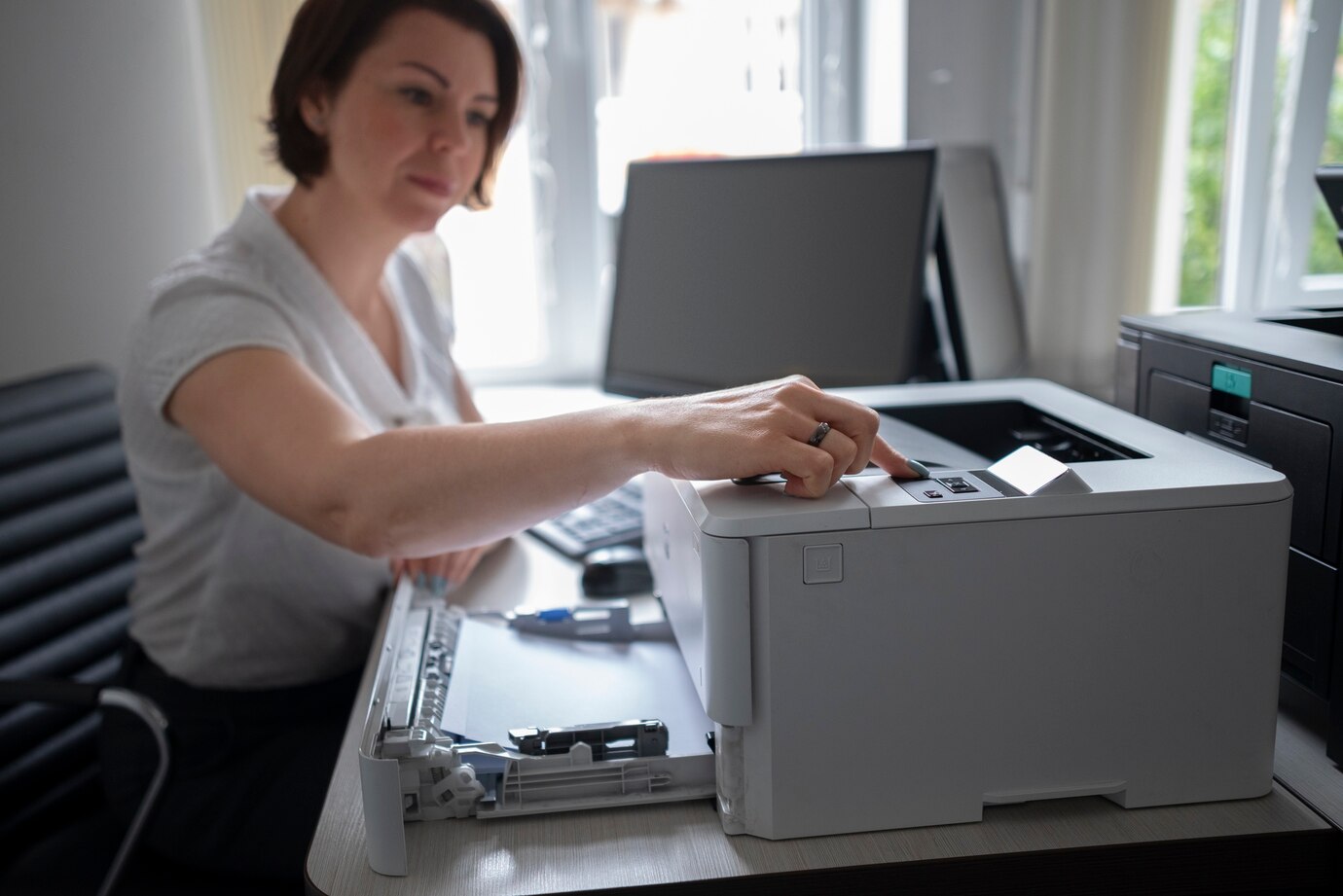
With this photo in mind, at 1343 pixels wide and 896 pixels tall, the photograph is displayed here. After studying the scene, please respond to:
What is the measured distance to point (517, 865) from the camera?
0.73 meters

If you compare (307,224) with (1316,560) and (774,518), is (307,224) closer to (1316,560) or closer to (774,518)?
(774,518)

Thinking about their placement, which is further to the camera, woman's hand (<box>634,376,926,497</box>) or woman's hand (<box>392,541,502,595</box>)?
woman's hand (<box>392,541,502,595</box>)

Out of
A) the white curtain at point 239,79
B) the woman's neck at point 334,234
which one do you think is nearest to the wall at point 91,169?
the white curtain at point 239,79

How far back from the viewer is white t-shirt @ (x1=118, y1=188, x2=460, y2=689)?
1222 mm

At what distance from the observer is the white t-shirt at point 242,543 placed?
4.01 ft

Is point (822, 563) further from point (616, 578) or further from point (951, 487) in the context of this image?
point (616, 578)

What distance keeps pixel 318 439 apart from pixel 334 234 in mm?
488

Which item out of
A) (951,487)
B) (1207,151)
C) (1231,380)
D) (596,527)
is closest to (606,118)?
(596,527)

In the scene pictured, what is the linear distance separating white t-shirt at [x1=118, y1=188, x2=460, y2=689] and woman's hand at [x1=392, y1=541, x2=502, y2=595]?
4cm

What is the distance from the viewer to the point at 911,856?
0.72m

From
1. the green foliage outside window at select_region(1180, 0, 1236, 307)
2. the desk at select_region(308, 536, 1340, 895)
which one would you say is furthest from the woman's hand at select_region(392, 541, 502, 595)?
the green foliage outside window at select_region(1180, 0, 1236, 307)

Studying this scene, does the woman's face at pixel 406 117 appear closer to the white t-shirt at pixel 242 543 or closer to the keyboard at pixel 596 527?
the white t-shirt at pixel 242 543

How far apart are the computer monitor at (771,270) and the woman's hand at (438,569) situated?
1.49 ft

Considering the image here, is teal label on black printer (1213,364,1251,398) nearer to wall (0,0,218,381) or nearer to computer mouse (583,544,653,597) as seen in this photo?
computer mouse (583,544,653,597)
